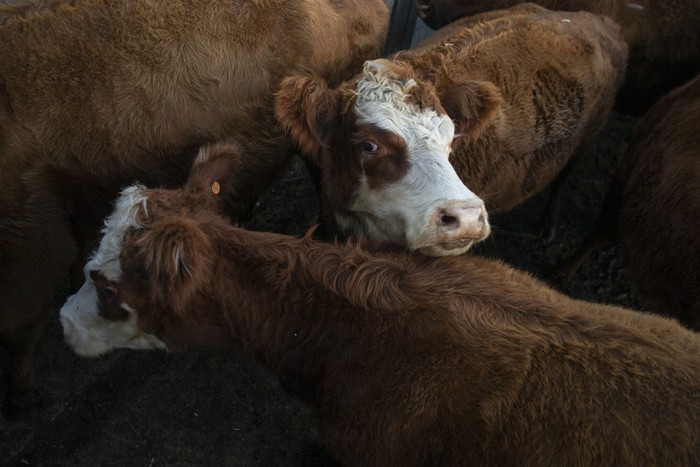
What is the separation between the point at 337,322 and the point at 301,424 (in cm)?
166

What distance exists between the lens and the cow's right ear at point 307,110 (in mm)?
3289

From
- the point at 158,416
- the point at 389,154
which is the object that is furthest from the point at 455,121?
the point at 158,416

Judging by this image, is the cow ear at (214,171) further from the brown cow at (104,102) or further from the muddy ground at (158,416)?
the muddy ground at (158,416)

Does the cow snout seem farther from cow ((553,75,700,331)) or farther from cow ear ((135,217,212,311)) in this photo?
cow ((553,75,700,331))

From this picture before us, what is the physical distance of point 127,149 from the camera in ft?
11.9

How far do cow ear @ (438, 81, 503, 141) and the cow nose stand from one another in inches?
32.1

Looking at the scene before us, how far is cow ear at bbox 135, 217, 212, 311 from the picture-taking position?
234 cm

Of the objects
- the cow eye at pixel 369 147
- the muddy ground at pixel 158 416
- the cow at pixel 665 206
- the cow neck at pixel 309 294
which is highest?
the cow eye at pixel 369 147

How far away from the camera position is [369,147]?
10.4 ft

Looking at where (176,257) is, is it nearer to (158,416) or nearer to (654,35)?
(158,416)

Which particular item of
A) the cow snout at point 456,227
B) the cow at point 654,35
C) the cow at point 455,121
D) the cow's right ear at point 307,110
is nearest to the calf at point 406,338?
the cow snout at point 456,227

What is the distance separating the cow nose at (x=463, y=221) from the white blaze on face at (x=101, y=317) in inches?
53.4

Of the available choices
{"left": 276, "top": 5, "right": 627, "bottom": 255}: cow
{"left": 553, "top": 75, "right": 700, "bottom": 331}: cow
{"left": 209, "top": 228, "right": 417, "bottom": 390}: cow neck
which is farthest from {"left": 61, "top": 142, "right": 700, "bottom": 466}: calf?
{"left": 553, "top": 75, "right": 700, "bottom": 331}: cow

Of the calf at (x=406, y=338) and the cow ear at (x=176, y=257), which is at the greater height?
the cow ear at (x=176, y=257)
